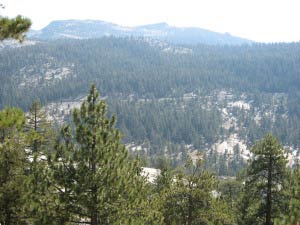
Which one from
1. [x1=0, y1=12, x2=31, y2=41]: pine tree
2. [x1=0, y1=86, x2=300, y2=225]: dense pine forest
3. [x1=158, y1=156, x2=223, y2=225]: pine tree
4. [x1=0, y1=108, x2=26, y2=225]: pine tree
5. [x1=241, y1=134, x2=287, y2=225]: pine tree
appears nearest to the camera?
[x1=0, y1=12, x2=31, y2=41]: pine tree

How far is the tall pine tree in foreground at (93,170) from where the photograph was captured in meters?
15.4

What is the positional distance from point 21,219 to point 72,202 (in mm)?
3227

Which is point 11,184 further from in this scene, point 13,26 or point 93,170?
point 13,26

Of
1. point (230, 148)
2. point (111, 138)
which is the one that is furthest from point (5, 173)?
point (230, 148)

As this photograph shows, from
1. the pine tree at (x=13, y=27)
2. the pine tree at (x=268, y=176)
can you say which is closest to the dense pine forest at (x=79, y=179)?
the pine tree at (x=13, y=27)

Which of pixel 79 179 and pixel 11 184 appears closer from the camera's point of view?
pixel 79 179

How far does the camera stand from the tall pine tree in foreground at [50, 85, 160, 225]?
50.6ft

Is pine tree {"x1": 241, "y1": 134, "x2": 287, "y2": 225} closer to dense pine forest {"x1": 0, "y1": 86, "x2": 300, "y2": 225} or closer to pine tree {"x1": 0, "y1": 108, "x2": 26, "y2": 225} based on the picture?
dense pine forest {"x1": 0, "y1": 86, "x2": 300, "y2": 225}

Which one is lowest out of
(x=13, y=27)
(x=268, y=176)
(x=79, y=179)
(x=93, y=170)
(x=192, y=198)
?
(x=192, y=198)

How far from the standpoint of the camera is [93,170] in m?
15.7

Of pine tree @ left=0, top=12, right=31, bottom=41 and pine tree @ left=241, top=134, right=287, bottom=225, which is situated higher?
pine tree @ left=0, top=12, right=31, bottom=41

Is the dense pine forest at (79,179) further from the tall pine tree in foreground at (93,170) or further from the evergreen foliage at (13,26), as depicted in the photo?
the evergreen foliage at (13,26)

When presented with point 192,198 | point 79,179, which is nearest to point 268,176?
point 192,198

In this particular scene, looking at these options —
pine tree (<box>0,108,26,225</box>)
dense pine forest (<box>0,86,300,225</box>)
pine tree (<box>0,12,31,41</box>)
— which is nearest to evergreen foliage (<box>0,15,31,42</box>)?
pine tree (<box>0,12,31,41</box>)
